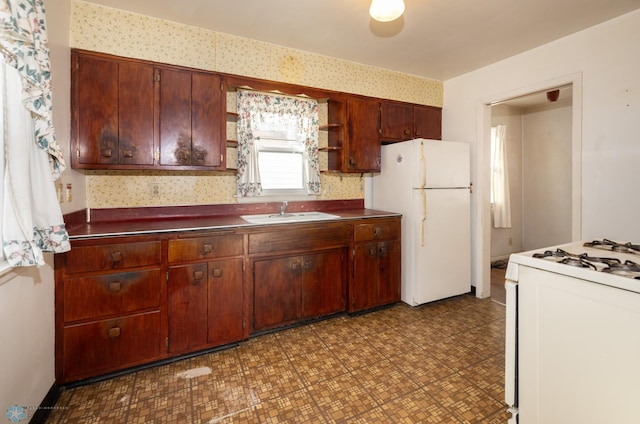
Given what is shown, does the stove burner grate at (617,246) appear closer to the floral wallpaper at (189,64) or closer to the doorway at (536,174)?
the floral wallpaper at (189,64)

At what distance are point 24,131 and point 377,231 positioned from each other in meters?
2.57

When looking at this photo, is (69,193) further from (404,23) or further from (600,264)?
(600,264)

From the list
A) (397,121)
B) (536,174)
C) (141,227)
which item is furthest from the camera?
(536,174)

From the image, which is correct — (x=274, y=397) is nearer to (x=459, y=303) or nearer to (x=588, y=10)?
(x=459, y=303)

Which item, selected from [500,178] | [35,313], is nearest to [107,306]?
[35,313]

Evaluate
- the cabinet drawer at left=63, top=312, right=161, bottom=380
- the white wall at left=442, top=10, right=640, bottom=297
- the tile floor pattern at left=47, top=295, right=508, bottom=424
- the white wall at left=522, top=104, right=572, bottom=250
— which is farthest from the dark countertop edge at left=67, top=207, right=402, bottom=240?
the white wall at left=522, top=104, right=572, bottom=250

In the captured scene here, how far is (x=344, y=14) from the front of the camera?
2.30 metres

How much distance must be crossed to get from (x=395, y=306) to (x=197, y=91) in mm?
2794

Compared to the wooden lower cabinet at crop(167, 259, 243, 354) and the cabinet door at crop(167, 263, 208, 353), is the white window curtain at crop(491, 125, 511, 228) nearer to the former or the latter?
the wooden lower cabinet at crop(167, 259, 243, 354)

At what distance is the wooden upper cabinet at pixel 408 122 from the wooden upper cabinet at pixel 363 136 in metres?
0.12

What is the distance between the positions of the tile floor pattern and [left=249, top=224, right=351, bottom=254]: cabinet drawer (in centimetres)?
75

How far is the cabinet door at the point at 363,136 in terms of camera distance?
3146mm

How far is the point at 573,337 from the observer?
123 cm

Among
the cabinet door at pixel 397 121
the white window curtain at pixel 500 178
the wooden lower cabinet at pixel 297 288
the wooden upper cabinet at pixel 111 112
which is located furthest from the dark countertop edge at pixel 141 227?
the white window curtain at pixel 500 178
